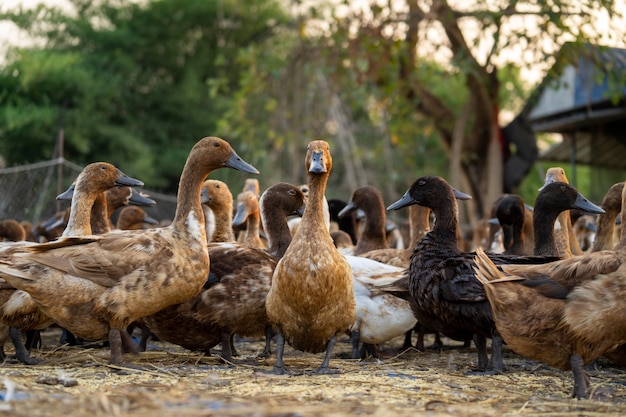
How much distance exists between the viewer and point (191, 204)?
6164 mm

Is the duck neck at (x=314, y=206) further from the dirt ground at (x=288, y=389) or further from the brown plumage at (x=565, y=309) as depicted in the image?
the brown plumage at (x=565, y=309)

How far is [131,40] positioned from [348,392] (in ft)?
68.3

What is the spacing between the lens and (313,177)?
580cm

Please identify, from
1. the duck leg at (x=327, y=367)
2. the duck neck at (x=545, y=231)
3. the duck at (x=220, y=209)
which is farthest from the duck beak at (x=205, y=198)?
the duck neck at (x=545, y=231)

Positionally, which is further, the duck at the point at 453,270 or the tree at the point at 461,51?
the tree at the point at 461,51

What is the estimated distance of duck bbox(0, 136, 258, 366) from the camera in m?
5.43

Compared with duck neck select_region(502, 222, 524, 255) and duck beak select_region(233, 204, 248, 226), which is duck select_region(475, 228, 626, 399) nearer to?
duck neck select_region(502, 222, 524, 255)

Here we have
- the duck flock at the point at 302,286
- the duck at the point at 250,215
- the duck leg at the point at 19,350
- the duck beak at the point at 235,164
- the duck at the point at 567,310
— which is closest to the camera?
the duck at the point at 567,310

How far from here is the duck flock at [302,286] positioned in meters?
4.90

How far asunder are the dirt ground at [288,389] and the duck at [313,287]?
0.87ft

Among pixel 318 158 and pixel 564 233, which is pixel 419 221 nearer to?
pixel 564 233

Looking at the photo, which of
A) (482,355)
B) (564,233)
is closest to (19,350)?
(482,355)

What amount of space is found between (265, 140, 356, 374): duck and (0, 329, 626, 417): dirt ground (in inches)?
10.4

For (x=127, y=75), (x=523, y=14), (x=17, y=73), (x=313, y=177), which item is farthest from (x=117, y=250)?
(x=127, y=75)
